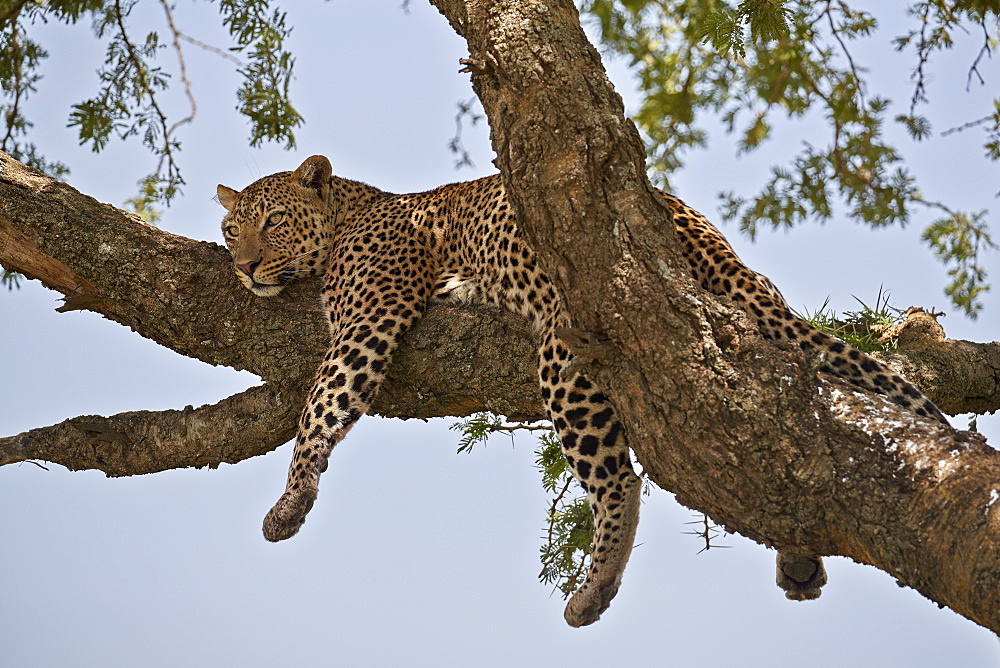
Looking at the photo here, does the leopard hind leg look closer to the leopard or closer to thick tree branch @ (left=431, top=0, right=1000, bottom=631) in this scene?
the leopard

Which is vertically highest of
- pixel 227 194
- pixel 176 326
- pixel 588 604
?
pixel 227 194

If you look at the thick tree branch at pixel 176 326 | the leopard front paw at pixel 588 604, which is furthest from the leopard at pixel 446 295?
the thick tree branch at pixel 176 326

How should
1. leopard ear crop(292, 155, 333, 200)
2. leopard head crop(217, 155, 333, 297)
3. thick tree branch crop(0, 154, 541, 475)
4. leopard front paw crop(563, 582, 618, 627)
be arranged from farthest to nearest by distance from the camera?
leopard ear crop(292, 155, 333, 200)
leopard head crop(217, 155, 333, 297)
thick tree branch crop(0, 154, 541, 475)
leopard front paw crop(563, 582, 618, 627)

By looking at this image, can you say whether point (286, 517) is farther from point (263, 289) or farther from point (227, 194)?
point (227, 194)

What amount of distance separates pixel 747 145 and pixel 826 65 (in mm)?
974

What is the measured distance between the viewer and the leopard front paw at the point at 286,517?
5238mm

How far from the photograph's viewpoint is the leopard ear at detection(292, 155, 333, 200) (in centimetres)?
693

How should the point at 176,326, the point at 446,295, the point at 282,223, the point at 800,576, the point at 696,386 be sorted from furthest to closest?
the point at 282,223
the point at 446,295
the point at 176,326
the point at 800,576
the point at 696,386

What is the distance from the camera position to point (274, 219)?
6.73 m

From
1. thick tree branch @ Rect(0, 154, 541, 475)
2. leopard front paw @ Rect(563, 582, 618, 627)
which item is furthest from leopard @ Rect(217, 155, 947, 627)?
thick tree branch @ Rect(0, 154, 541, 475)

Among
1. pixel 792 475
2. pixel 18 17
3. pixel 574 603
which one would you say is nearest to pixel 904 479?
pixel 792 475

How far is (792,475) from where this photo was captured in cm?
387

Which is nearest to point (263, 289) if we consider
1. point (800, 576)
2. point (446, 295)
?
point (446, 295)

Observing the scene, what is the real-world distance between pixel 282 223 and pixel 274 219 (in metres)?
0.07
